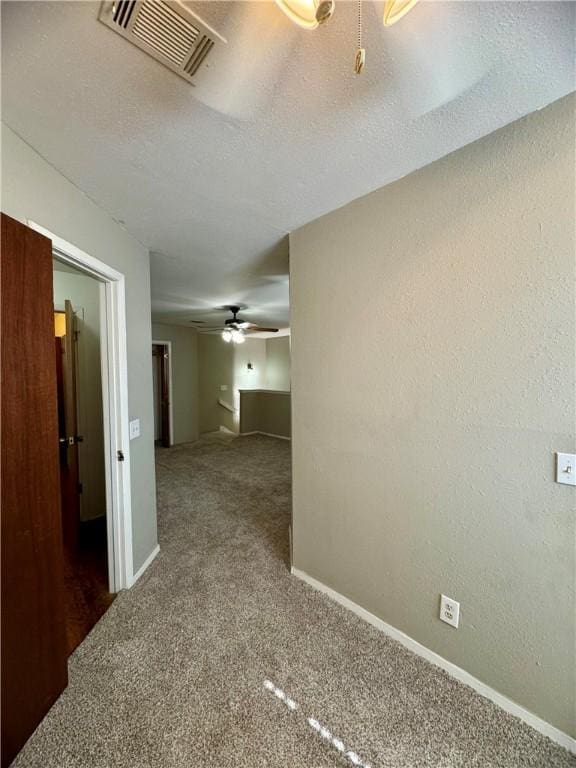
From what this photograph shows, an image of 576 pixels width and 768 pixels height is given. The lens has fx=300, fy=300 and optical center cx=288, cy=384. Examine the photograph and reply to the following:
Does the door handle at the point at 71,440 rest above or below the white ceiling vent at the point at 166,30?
below

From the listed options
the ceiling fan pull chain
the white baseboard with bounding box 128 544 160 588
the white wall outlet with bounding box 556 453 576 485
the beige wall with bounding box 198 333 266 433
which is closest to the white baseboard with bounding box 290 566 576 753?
the white wall outlet with bounding box 556 453 576 485

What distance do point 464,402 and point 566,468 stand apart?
0.41 meters

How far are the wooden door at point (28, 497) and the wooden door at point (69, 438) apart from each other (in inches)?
56.2

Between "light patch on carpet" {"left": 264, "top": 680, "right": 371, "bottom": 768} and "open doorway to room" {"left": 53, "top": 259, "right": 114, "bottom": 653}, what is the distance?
61.1 inches

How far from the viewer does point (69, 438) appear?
2.62m

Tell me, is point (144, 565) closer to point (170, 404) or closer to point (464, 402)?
point (464, 402)

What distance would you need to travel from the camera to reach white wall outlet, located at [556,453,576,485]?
1097mm

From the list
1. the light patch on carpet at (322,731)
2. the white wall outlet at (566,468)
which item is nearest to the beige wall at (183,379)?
the light patch on carpet at (322,731)

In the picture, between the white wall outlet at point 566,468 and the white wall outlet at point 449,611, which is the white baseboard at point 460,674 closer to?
the white wall outlet at point 449,611

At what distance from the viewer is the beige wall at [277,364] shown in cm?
878

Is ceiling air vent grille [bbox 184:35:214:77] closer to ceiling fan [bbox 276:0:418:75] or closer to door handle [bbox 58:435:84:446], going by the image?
ceiling fan [bbox 276:0:418:75]

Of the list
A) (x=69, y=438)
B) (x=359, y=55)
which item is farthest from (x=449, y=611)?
(x=69, y=438)

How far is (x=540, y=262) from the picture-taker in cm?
115

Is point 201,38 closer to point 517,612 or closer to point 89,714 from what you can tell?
point 517,612
